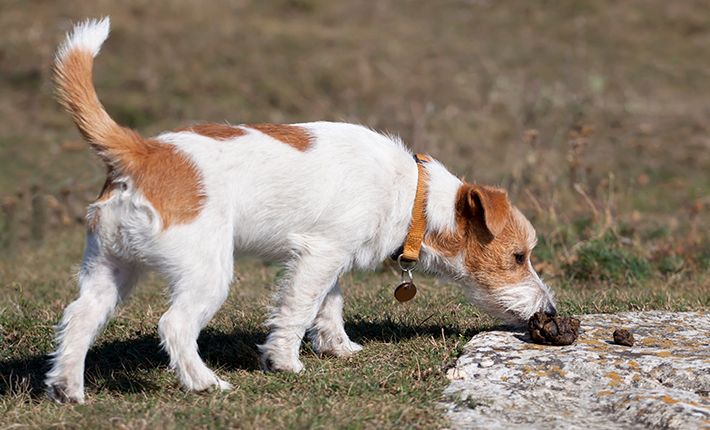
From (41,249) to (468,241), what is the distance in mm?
4962

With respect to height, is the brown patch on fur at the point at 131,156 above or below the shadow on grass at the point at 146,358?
above

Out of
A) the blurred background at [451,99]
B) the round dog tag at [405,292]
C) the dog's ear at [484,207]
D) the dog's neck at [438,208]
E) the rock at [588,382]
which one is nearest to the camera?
the rock at [588,382]

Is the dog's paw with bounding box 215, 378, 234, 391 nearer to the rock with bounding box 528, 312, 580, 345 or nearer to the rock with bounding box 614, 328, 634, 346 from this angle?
the rock with bounding box 528, 312, 580, 345

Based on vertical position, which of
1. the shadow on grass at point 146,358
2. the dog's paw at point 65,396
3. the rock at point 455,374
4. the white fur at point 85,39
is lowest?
the shadow on grass at point 146,358

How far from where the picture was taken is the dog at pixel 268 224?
3.46 m

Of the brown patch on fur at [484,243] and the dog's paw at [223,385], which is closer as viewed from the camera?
the dog's paw at [223,385]

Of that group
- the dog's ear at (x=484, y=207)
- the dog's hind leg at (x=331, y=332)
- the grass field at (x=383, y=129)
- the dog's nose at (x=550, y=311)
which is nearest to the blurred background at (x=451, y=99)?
the grass field at (x=383, y=129)

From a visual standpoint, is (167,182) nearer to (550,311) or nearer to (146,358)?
(146,358)

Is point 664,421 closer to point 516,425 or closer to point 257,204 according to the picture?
point 516,425

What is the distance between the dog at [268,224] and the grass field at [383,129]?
33 centimetres

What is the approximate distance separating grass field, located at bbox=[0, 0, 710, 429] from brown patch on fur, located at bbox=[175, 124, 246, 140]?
4.31ft

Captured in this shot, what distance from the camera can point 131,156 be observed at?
11.6ft

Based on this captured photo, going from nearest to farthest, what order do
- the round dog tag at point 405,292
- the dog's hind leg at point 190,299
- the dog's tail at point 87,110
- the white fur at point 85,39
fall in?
1. the dog's hind leg at point 190,299
2. the dog's tail at point 87,110
3. the white fur at point 85,39
4. the round dog tag at point 405,292

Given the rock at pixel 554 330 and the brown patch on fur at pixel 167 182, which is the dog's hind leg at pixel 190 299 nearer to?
the brown patch on fur at pixel 167 182
